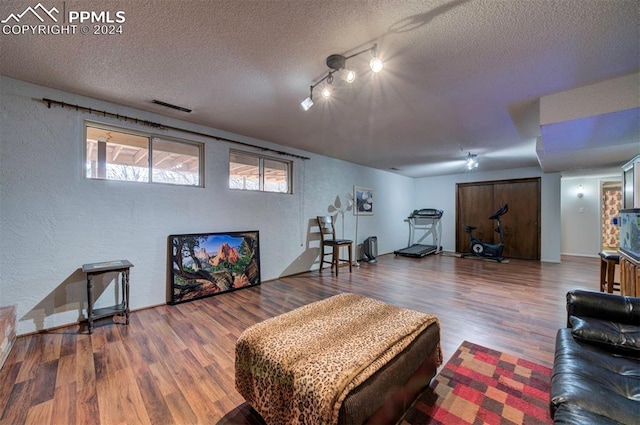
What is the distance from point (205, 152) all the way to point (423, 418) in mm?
3929

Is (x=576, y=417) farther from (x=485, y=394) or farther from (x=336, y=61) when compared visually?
(x=336, y=61)

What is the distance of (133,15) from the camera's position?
1617 millimetres

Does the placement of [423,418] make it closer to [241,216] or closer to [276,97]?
[276,97]

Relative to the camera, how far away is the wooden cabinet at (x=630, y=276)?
7.59 feet

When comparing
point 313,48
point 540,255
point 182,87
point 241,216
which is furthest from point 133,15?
point 540,255

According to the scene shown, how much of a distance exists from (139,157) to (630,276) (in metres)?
5.76

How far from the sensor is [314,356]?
1.30m

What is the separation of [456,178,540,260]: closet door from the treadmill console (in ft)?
2.09

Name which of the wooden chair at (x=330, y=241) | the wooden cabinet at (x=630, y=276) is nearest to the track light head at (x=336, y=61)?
the wooden cabinet at (x=630, y=276)

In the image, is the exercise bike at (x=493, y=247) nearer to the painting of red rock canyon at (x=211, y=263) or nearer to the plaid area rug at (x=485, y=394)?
the plaid area rug at (x=485, y=394)

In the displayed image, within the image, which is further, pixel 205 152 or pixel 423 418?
pixel 205 152

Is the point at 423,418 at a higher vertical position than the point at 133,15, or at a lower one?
lower

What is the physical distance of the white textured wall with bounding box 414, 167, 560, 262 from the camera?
6.32 meters

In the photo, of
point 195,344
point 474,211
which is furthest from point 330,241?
point 474,211
